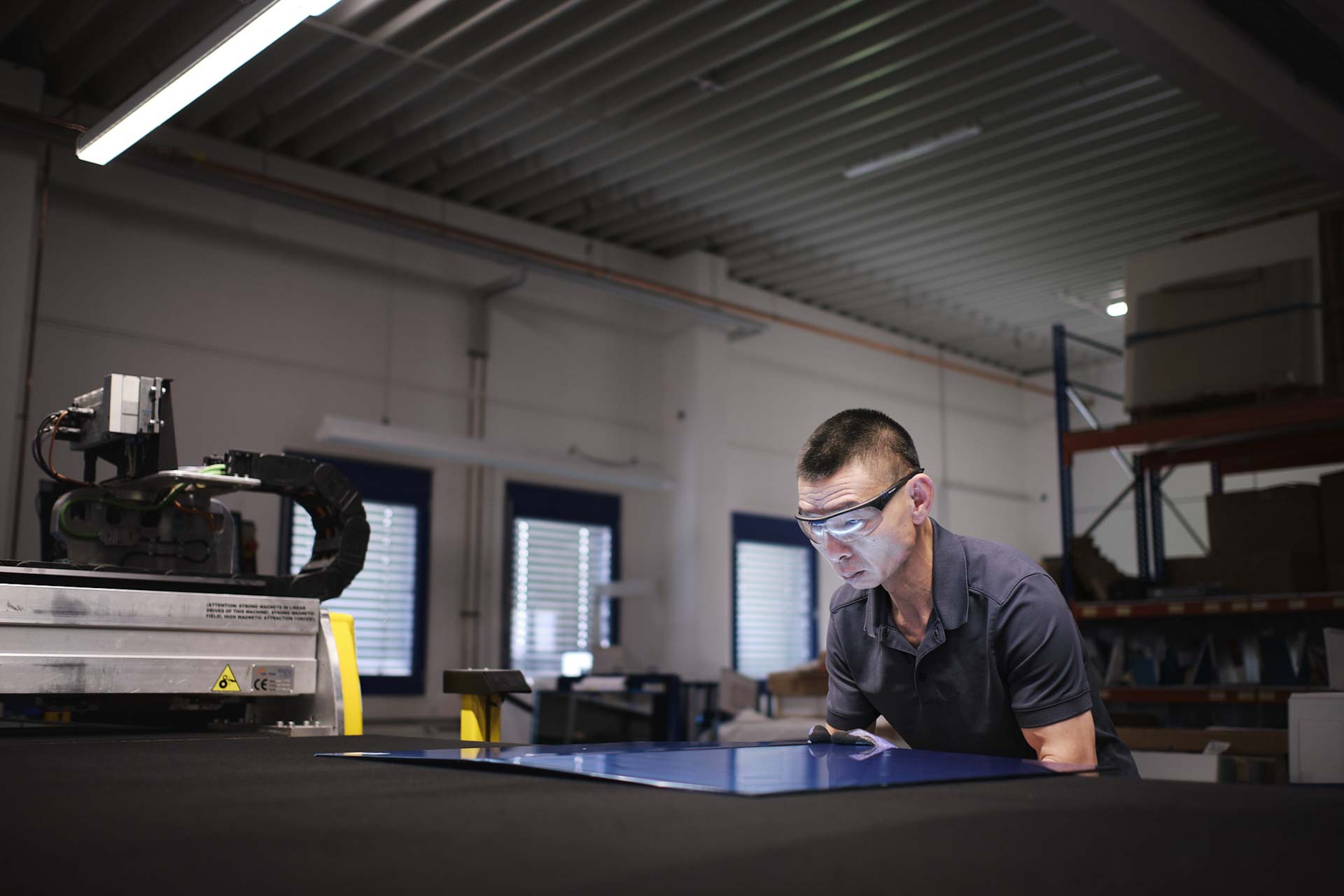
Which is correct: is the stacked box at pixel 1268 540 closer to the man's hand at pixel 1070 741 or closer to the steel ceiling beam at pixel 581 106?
the steel ceiling beam at pixel 581 106

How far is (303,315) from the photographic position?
779 centimetres

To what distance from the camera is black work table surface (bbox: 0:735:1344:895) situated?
0.80 meters

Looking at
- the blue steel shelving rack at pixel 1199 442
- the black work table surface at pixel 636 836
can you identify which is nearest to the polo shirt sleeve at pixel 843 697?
the black work table surface at pixel 636 836

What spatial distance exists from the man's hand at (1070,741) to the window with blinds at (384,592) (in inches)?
248

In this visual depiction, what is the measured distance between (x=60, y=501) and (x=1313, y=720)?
3.89 metres

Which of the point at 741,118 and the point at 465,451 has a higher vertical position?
the point at 741,118

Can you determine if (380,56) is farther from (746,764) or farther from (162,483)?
(746,764)

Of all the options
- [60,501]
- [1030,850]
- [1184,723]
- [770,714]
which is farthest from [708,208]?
[1030,850]

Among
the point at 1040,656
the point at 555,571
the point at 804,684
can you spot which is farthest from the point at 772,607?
the point at 1040,656

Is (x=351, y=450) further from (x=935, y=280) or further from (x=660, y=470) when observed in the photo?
(x=935, y=280)

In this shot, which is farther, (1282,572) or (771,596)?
(771,596)

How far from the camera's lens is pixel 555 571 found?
8.95 metres

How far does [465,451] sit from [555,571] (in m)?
1.79

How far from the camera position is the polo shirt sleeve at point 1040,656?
1.93 meters
